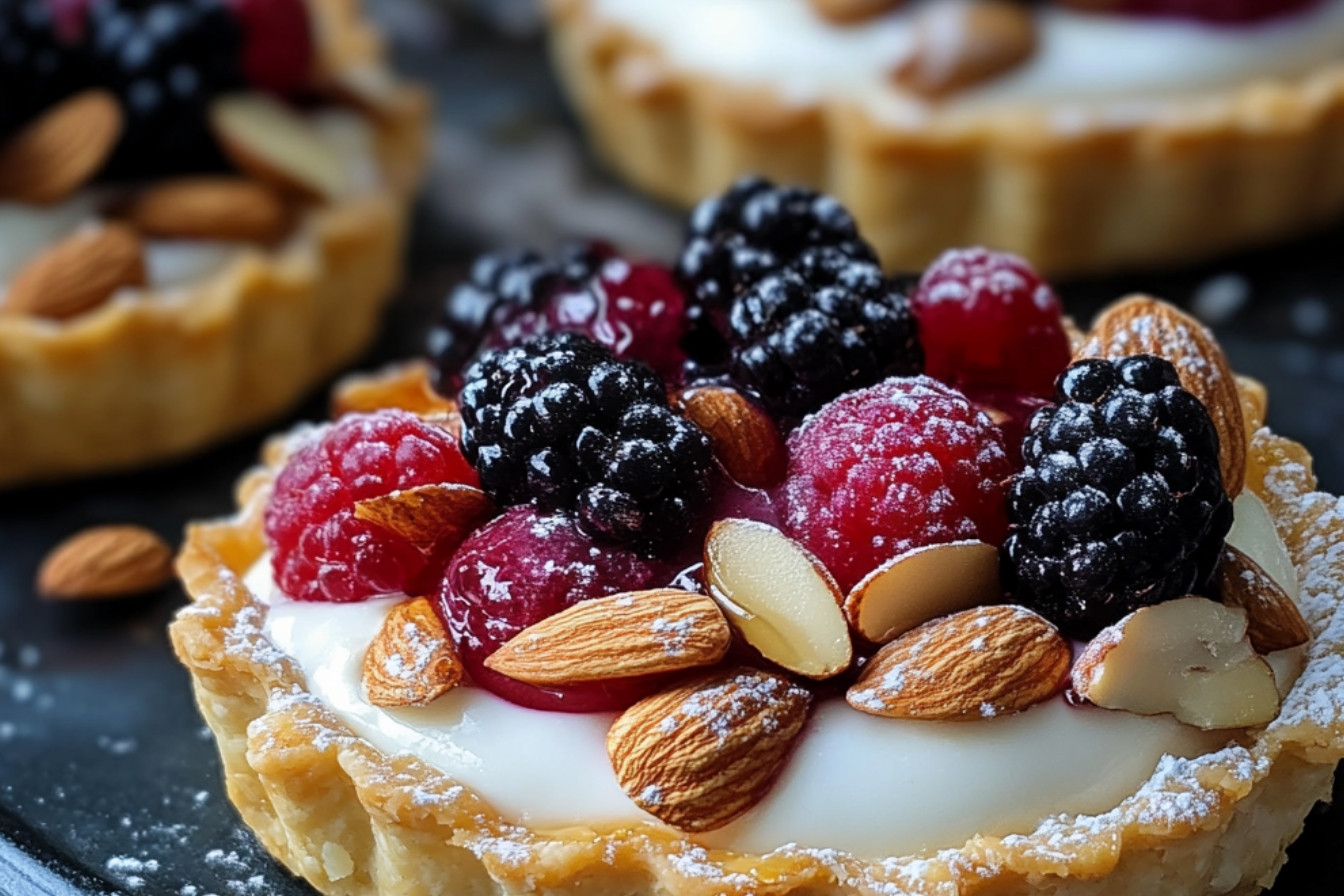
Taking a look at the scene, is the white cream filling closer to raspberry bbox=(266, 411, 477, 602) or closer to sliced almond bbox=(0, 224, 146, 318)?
sliced almond bbox=(0, 224, 146, 318)

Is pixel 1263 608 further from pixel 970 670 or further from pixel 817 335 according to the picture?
pixel 817 335

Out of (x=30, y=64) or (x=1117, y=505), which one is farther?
(x=30, y=64)

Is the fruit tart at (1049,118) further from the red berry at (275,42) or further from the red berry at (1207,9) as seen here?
the red berry at (275,42)

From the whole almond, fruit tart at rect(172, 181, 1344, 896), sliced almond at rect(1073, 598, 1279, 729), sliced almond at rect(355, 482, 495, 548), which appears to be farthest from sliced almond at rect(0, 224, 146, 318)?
sliced almond at rect(1073, 598, 1279, 729)

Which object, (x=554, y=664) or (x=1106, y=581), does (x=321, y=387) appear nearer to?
(x=554, y=664)

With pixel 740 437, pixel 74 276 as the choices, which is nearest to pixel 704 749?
pixel 740 437

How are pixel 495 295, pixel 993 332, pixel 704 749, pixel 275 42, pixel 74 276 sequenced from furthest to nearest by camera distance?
pixel 275 42
pixel 74 276
pixel 495 295
pixel 993 332
pixel 704 749

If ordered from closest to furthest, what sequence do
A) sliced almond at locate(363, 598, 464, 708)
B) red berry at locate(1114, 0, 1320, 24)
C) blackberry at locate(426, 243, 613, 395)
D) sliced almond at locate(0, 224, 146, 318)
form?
sliced almond at locate(363, 598, 464, 708)
blackberry at locate(426, 243, 613, 395)
sliced almond at locate(0, 224, 146, 318)
red berry at locate(1114, 0, 1320, 24)
